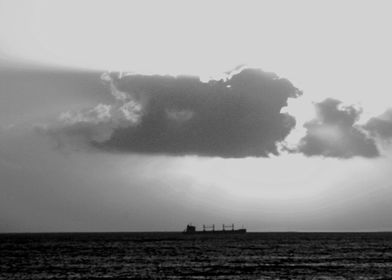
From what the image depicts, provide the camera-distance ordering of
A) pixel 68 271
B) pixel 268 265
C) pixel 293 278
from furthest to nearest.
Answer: pixel 268 265
pixel 68 271
pixel 293 278

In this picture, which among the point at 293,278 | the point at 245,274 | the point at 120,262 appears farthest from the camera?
the point at 120,262

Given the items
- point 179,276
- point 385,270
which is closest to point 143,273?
point 179,276

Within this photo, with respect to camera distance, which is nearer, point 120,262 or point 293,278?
point 293,278

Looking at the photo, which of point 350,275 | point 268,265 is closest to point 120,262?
point 268,265

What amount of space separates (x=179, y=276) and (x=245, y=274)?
1063 centimetres

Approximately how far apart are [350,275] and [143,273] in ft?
104

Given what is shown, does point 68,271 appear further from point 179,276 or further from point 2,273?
point 179,276

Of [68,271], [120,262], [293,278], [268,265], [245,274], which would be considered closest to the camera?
[293,278]

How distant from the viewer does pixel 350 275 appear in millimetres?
101625

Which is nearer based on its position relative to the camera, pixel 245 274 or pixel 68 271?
pixel 245 274

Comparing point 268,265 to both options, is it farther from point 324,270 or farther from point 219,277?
point 219,277

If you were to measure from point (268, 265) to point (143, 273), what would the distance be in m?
27.5

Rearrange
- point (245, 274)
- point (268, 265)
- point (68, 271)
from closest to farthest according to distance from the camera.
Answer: point (245, 274), point (68, 271), point (268, 265)

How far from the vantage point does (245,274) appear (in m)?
104
